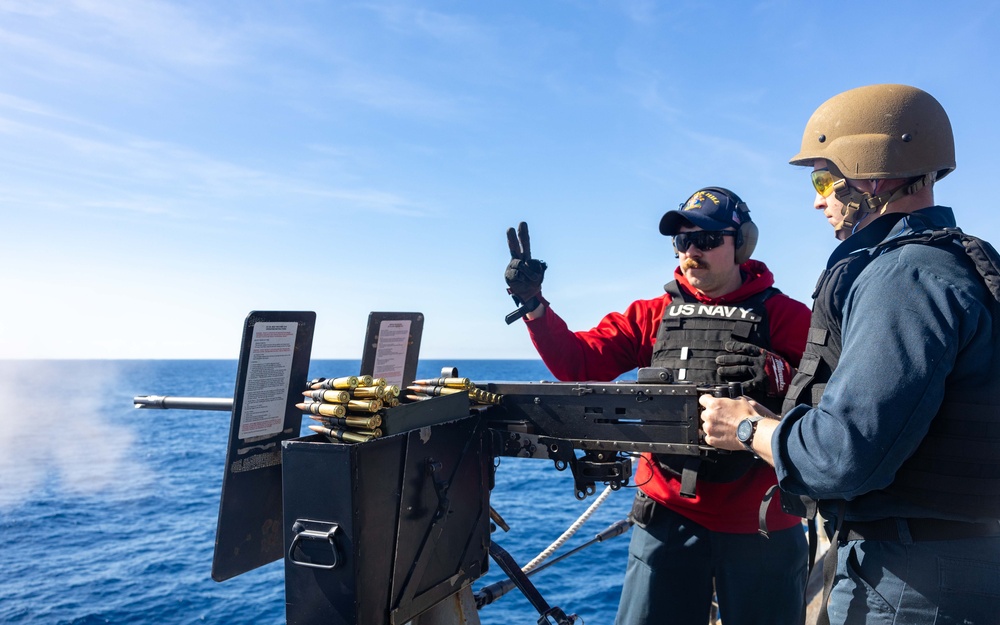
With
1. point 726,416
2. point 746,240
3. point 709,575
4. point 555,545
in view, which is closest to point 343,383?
point 726,416

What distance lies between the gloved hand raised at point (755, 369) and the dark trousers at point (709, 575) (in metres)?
0.93

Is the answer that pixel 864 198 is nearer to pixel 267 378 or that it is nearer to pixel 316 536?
pixel 316 536

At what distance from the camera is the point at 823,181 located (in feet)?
10.2

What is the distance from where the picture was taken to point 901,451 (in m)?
2.42

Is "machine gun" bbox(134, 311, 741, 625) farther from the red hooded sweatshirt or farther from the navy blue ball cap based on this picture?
the navy blue ball cap

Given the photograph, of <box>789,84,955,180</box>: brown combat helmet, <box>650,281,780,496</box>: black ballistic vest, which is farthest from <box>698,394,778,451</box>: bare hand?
<box>789,84,955,180</box>: brown combat helmet

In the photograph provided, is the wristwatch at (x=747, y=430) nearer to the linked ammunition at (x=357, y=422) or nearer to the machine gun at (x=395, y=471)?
the machine gun at (x=395, y=471)

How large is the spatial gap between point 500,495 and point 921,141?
115ft

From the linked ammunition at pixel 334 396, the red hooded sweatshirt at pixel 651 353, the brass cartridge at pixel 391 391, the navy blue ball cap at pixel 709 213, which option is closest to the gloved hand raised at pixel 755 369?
the red hooded sweatshirt at pixel 651 353

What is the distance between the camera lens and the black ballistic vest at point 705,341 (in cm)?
404

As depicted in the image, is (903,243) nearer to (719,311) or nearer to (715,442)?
(715,442)

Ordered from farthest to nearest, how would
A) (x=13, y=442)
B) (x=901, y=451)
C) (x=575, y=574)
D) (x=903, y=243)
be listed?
(x=13, y=442)
(x=575, y=574)
(x=903, y=243)
(x=901, y=451)

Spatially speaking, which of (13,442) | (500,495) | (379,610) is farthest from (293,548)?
(13,442)

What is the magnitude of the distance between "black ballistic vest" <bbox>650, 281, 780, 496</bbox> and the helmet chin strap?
4.19ft
